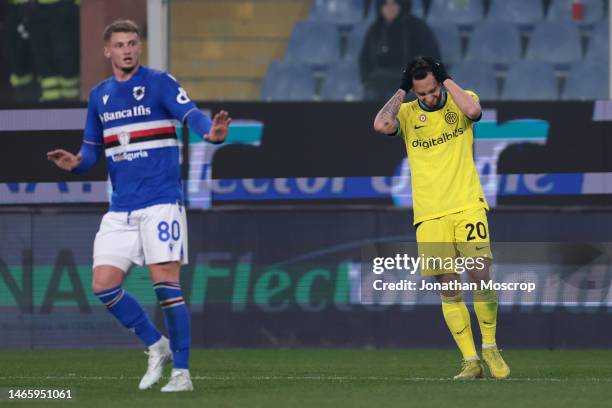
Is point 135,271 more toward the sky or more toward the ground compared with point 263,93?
more toward the ground

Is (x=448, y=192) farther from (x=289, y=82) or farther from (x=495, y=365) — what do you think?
(x=289, y=82)

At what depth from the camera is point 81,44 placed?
14070mm

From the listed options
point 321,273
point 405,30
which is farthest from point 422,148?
point 405,30

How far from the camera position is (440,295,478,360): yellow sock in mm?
8570

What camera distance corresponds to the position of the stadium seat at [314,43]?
47.3 feet

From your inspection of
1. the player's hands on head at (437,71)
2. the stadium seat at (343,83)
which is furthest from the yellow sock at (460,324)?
the stadium seat at (343,83)

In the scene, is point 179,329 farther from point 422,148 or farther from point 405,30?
point 405,30

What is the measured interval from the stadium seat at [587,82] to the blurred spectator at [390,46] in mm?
1366

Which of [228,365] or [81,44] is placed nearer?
[228,365]

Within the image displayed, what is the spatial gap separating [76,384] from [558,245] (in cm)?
511

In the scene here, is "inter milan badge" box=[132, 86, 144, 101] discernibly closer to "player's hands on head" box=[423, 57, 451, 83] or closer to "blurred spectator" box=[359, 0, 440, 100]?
"player's hands on head" box=[423, 57, 451, 83]

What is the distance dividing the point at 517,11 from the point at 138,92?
7.86 meters

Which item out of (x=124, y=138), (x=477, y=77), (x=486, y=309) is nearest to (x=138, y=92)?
(x=124, y=138)

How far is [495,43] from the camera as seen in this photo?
1444cm
